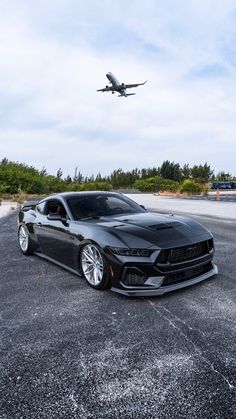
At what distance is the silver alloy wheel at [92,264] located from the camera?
13.4 feet

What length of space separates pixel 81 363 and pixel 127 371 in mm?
408

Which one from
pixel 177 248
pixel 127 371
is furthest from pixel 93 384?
pixel 177 248

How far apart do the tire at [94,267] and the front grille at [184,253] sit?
0.75 metres

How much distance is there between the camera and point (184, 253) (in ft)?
12.5

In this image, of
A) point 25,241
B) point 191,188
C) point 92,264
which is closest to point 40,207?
point 25,241

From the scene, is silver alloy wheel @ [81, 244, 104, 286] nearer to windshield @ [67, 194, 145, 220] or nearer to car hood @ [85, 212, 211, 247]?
car hood @ [85, 212, 211, 247]

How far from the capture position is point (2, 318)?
3.47 meters

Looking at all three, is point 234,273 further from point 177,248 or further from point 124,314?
point 124,314

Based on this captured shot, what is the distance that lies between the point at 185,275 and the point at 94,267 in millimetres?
1217

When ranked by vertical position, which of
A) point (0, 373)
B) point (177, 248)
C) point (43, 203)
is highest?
point (43, 203)

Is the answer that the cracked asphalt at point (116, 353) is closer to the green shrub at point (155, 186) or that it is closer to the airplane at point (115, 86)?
the airplane at point (115, 86)

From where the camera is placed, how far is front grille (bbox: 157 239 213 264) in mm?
3640

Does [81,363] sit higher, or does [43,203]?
[43,203]

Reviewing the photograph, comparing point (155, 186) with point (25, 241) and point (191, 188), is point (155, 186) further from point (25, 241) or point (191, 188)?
point (25, 241)
